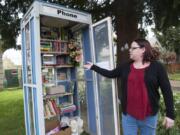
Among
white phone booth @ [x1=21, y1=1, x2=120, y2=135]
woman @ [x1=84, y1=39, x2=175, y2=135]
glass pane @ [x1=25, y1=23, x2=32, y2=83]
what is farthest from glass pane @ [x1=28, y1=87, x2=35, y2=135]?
woman @ [x1=84, y1=39, x2=175, y2=135]

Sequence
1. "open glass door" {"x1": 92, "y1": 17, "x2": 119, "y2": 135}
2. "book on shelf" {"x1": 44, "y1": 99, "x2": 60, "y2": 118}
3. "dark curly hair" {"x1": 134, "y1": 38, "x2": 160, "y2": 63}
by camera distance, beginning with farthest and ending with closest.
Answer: "book on shelf" {"x1": 44, "y1": 99, "x2": 60, "y2": 118} < "open glass door" {"x1": 92, "y1": 17, "x2": 119, "y2": 135} < "dark curly hair" {"x1": 134, "y1": 38, "x2": 160, "y2": 63}

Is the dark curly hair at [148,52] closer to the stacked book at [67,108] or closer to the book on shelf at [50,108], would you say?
the book on shelf at [50,108]

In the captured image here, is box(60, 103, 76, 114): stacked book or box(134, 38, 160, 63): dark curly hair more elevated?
box(134, 38, 160, 63): dark curly hair

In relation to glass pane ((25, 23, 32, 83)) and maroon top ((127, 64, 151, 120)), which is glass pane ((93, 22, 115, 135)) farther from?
maroon top ((127, 64, 151, 120))

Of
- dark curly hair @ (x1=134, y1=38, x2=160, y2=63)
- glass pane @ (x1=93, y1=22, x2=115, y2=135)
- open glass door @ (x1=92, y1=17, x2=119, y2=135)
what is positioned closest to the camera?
dark curly hair @ (x1=134, y1=38, x2=160, y2=63)

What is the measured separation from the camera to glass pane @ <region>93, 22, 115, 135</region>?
199 inches

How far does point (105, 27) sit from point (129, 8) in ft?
9.48

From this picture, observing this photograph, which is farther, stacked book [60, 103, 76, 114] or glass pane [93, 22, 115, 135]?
stacked book [60, 103, 76, 114]

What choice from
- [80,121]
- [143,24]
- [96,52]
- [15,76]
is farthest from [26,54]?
[15,76]

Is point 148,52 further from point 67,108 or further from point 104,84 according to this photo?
point 67,108

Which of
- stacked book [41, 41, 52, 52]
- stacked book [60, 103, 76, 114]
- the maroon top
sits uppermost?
stacked book [41, 41, 52, 52]

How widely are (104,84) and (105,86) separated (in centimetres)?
5

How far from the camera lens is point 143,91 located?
3496 mm

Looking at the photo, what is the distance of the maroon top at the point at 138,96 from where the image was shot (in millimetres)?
3492
